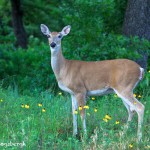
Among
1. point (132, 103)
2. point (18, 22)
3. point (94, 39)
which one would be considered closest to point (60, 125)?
point (132, 103)

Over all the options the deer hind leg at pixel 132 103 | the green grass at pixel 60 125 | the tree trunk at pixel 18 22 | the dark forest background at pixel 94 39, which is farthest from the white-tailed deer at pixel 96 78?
the tree trunk at pixel 18 22

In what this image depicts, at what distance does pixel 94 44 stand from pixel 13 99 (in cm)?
281

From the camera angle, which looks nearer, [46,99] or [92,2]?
[46,99]

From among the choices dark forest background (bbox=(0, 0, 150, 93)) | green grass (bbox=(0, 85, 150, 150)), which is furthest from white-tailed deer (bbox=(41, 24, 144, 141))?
dark forest background (bbox=(0, 0, 150, 93))

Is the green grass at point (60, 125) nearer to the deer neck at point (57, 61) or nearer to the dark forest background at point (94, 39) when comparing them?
the deer neck at point (57, 61)

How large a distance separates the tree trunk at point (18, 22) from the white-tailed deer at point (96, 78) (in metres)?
11.2

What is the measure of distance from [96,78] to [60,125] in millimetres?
1152

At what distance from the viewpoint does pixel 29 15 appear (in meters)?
23.5

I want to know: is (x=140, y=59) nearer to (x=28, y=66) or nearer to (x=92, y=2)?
(x=92, y=2)

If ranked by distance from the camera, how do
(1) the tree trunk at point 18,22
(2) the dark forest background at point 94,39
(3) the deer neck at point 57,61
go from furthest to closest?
(1) the tree trunk at point 18,22
(2) the dark forest background at point 94,39
(3) the deer neck at point 57,61

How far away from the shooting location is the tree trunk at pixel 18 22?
2033cm

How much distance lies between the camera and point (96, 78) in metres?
9.18

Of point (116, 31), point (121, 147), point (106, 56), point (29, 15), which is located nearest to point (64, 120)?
point (121, 147)

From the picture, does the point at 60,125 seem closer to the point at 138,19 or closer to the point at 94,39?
the point at 94,39
